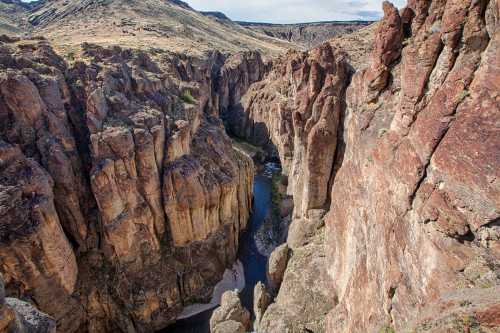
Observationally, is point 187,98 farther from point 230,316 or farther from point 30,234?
point 230,316

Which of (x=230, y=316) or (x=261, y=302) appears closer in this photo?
(x=230, y=316)

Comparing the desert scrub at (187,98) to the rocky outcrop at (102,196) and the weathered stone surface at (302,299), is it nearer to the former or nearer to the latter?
the rocky outcrop at (102,196)

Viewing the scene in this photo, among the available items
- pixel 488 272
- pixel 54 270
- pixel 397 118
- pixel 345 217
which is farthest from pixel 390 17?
pixel 54 270

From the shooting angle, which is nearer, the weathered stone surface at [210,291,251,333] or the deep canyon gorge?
the deep canyon gorge

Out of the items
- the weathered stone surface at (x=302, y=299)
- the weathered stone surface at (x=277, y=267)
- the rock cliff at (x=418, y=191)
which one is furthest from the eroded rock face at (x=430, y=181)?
the weathered stone surface at (x=277, y=267)

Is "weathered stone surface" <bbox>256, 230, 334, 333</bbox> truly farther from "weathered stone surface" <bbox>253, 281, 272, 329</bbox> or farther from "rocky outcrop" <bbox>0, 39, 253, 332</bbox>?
"rocky outcrop" <bbox>0, 39, 253, 332</bbox>

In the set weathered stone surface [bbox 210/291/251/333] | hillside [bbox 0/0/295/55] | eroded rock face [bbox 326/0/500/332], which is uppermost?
hillside [bbox 0/0/295/55]

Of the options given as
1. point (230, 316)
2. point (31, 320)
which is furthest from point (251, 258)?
point (31, 320)

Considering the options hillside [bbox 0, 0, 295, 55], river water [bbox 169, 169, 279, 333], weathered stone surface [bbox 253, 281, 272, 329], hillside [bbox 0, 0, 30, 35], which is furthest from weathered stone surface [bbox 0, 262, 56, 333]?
hillside [bbox 0, 0, 30, 35]
